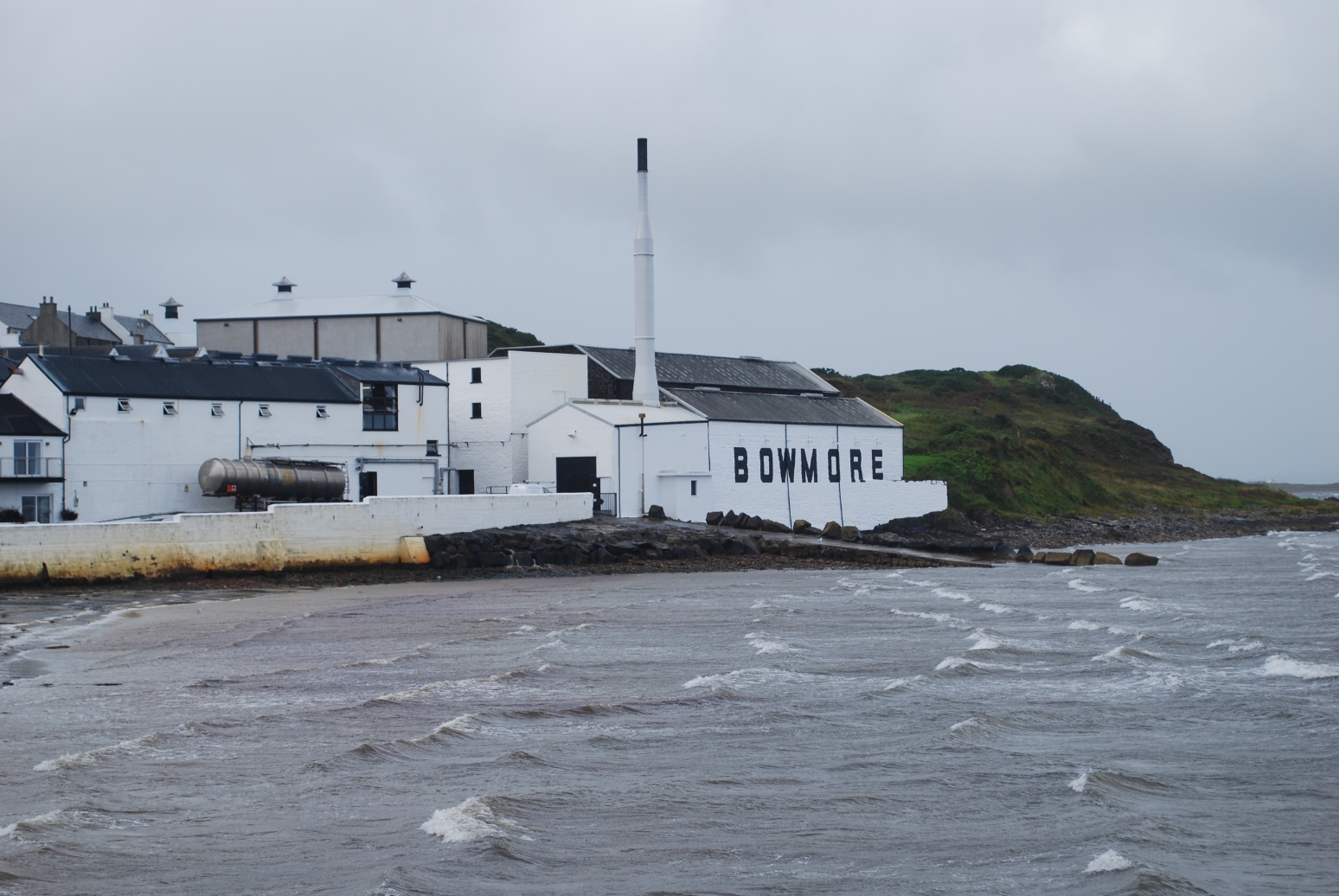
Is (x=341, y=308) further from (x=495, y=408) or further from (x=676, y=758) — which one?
(x=676, y=758)

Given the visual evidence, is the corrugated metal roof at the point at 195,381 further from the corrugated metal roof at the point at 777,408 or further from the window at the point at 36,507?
the corrugated metal roof at the point at 777,408

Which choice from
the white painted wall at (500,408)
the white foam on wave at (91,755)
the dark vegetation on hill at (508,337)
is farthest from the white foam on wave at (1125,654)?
the dark vegetation on hill at (508,337)

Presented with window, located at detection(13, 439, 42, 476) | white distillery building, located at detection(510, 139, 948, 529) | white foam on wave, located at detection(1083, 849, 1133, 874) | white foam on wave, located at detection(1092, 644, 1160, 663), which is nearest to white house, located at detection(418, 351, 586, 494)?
white distillery building, located at detection(510, 139, 948, 529)

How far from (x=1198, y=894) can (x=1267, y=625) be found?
16952mm

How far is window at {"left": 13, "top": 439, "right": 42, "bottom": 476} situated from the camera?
39312 mm

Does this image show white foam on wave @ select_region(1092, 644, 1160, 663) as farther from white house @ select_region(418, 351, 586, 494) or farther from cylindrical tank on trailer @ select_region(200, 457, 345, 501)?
white house @ select_region(418, 351, 586, 494)

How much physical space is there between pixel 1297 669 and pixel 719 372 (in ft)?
149

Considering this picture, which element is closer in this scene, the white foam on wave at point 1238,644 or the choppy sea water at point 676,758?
the choppy sea water at point 676,758

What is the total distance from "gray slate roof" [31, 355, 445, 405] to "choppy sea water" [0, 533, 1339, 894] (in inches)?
753

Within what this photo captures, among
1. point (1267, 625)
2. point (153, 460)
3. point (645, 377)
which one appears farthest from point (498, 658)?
point (645, 377)

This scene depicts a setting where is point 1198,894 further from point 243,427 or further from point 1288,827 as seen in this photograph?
point 243,427

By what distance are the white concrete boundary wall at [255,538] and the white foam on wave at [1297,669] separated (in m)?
26.4

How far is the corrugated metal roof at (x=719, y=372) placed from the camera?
6016cm

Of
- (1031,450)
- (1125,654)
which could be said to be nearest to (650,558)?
(1125,654)
